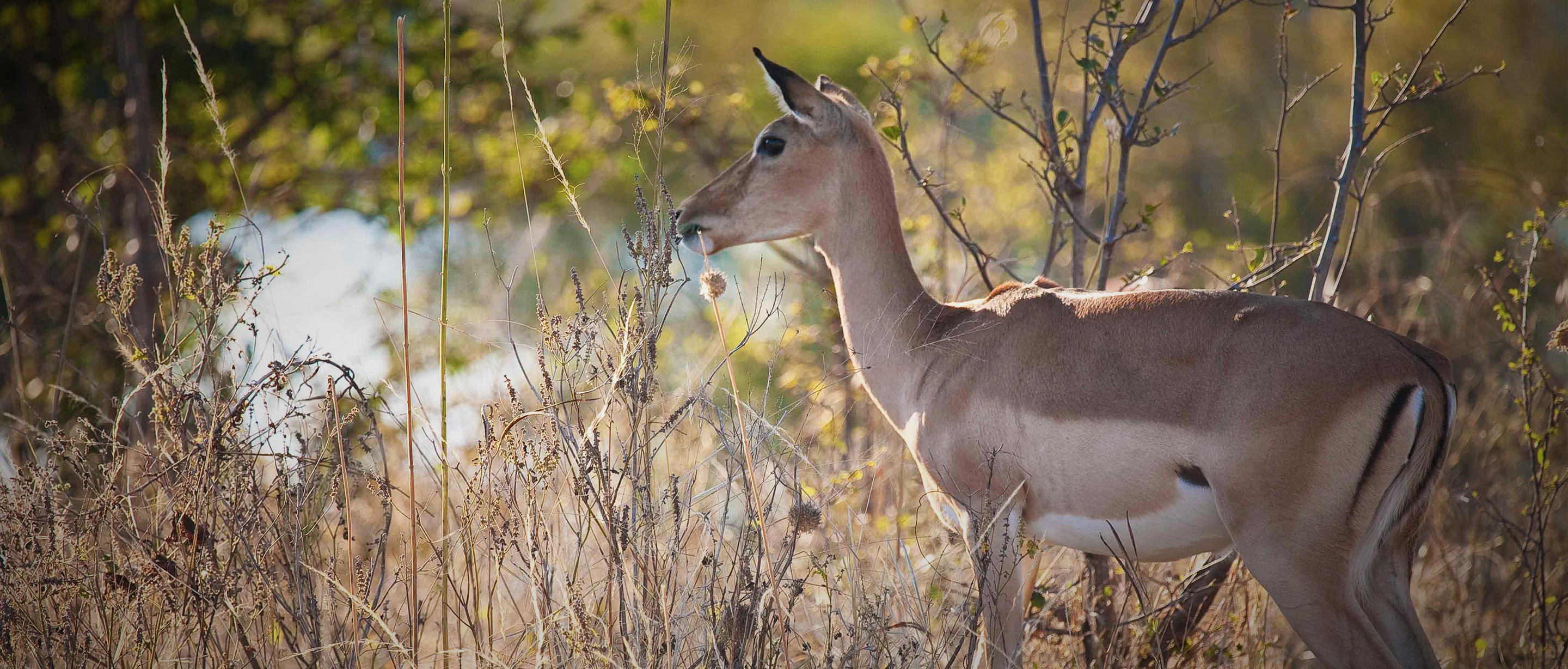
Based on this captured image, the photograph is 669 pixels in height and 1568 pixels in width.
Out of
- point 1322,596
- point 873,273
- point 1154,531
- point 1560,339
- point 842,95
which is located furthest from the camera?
point 842,95

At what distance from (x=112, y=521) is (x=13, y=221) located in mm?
6405

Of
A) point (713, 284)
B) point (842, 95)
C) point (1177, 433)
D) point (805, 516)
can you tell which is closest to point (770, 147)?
point (842, 95)

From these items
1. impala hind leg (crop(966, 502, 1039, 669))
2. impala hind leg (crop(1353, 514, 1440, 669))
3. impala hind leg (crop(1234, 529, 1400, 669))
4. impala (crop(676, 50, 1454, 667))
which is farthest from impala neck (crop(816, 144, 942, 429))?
impala hind leg (crop(1353, 514, 1440, 669))

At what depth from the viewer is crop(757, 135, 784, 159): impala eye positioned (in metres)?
4.18

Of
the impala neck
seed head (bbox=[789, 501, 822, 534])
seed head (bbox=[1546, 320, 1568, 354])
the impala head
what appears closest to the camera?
seed head (bbox=[789, 501, 822, 534])

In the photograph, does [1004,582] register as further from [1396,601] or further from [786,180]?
[786,180]

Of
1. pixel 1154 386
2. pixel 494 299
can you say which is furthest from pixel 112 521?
pixel 494 299

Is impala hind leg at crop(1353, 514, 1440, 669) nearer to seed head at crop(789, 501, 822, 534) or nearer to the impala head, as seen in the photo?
seed head at crop(789, 501, 822, 534)

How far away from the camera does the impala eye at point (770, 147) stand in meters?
4.18

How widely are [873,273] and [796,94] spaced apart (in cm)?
69

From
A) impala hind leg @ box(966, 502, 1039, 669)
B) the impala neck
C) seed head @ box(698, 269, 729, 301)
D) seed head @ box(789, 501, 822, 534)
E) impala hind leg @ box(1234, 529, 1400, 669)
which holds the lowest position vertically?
impala hind leg @ box(1234, 529, 1400, 669)

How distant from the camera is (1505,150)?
1391 cm

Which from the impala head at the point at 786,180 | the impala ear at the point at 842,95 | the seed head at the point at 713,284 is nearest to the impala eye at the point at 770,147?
the impala head at the point at 786,180

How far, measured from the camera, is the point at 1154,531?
3.34 meters
